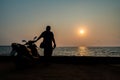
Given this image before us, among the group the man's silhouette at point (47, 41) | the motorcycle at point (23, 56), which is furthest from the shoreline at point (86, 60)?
the motorcycle at point (23, 56)

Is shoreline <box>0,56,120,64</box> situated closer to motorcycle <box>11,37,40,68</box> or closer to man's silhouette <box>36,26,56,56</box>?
man's silhouette <box>36,26,56,56</box>

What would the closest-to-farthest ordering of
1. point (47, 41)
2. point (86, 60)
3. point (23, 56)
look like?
point (23, 56)
point (47, 41)
point (86, 60)

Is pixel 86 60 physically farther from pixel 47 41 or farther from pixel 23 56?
pixel 23 56

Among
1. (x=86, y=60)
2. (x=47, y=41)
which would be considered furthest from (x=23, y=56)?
(x=86, y=60)

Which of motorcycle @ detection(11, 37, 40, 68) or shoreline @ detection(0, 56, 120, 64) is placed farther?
shoreline @ detection(0, 56, 120, 64)

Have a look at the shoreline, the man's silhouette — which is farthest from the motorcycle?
the shoreline

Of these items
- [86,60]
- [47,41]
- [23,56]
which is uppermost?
[47,41]

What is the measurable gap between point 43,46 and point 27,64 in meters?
1.54

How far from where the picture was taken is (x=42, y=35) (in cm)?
1223

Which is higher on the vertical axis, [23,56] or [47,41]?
[47,41]

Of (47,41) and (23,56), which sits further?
(47,41)

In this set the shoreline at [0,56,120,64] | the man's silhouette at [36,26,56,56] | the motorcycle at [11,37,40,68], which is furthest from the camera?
the shoreline at [0,56,120,64]

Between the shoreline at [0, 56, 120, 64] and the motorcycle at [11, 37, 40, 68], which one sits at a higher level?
the motorcycle at [11, 37, 40, 68]

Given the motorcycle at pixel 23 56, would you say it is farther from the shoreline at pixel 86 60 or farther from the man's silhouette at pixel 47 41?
the shoreline at pixel 86 60
